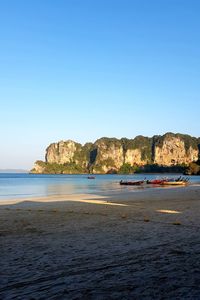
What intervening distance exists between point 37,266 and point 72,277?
107 centimetres

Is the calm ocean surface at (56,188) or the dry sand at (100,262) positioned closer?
the dry sand at (100,262)

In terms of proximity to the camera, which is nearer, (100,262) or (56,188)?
→ (100,262)

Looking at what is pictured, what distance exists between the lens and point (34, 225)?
12.6 meters

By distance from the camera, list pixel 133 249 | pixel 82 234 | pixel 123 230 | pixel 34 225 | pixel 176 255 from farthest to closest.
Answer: pixel 34 225
pixel 123 230
pixel 82 234
pixel 133 249
pixel 176 255

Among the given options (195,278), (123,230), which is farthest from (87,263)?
(123,230)

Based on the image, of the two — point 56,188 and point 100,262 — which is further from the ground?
point 100,262

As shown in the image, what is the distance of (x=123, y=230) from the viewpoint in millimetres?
11328

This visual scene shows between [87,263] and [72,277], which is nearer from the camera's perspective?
[72,277]

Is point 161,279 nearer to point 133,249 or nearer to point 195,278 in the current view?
point 195,278

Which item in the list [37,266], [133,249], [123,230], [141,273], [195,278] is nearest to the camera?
[195,278]

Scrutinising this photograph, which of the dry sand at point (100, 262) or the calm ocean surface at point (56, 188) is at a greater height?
the dry sand at point (100, 262)

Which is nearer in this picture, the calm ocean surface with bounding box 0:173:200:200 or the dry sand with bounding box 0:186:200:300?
the dry sand with bounding box 0:186:200:300

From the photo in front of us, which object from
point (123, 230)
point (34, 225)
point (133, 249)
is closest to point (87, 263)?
point (133, 249)

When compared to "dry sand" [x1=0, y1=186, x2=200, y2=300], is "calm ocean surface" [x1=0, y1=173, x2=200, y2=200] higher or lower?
lower
